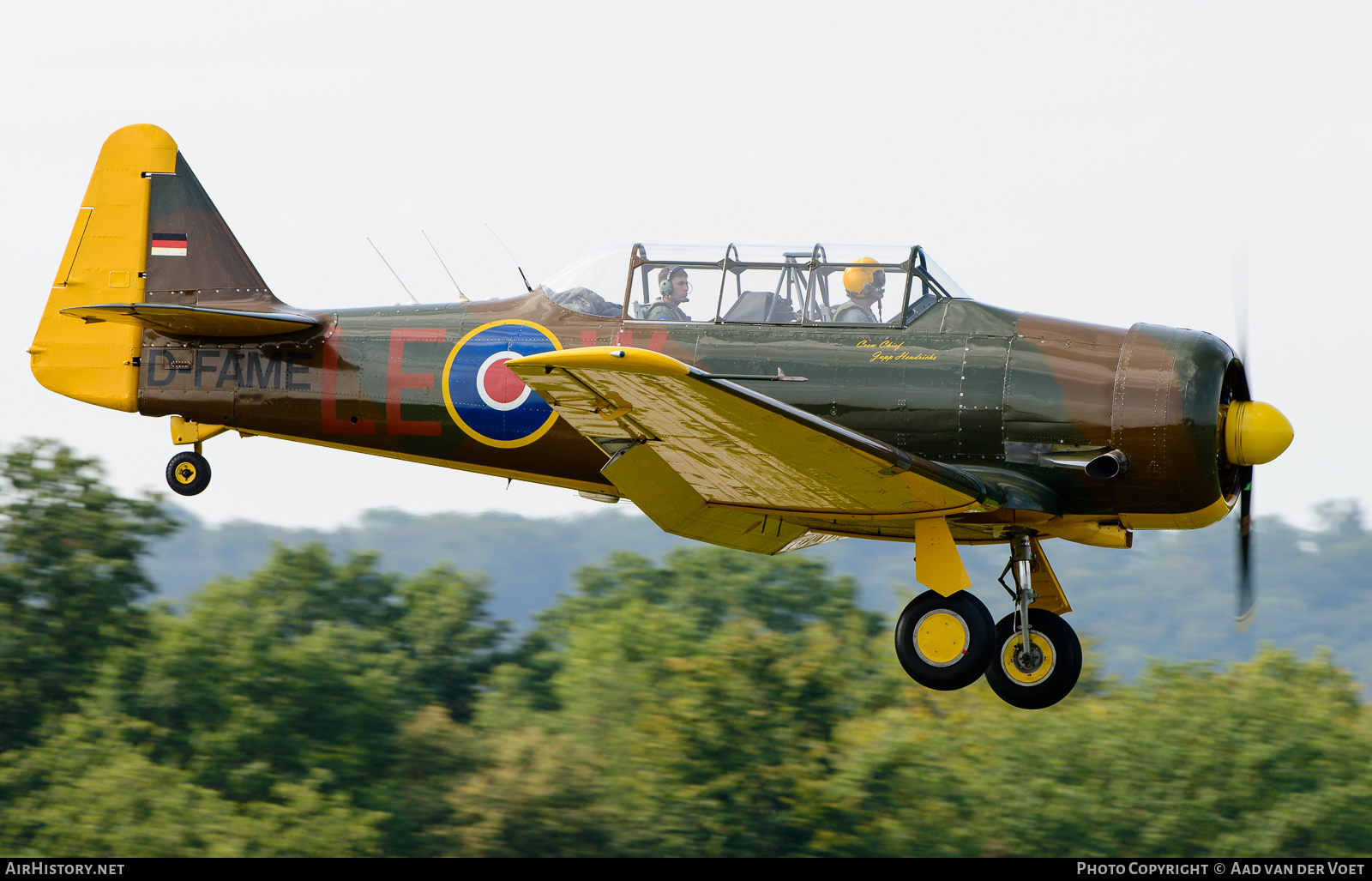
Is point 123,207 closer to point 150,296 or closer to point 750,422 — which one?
point 150,296

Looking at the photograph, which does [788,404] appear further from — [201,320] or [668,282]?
[201,320]

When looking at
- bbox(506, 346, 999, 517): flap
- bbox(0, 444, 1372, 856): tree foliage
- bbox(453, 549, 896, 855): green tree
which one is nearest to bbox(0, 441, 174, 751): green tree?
bbox(0, 444, 1372, 856): tree foliage

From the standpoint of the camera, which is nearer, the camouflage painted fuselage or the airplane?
the airplane

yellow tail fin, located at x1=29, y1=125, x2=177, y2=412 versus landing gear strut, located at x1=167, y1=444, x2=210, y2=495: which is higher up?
yellow tail fin, located at x1=29, y1=125, x2=177, y2=412

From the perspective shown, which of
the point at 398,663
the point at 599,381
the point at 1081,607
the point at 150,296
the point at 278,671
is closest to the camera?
the point at 599,381

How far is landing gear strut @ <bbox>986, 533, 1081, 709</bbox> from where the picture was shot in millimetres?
8898

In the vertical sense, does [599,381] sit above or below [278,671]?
above

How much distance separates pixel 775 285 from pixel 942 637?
7.97ft

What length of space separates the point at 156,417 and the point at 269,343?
1099 mm

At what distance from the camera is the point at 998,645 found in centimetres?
908

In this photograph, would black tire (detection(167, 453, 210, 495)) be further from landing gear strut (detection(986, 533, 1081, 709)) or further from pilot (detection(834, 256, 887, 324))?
landing gear strut (detection(986, 533, 1081, 709))

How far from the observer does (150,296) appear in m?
10.7
